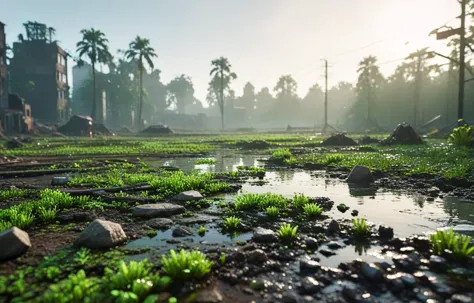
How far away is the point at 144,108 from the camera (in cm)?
9662

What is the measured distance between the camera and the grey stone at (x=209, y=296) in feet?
9.96

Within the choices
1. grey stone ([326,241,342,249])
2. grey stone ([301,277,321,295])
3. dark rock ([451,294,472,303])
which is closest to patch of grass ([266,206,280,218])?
grey stone ([326,241,342,249])

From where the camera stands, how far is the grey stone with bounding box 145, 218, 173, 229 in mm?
5326

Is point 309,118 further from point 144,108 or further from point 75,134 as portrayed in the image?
point 75,134

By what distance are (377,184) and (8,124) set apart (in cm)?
4629

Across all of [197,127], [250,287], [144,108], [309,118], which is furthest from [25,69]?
[309,118]

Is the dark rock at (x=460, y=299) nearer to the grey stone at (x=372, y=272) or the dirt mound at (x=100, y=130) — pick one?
the grey stone at (x=372, y=272)

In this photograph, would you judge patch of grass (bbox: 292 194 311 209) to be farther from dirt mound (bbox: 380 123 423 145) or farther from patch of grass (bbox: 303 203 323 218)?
dirt mound (bbox: 380 123 423 145)

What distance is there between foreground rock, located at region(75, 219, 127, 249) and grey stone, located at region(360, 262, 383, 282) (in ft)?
10.8

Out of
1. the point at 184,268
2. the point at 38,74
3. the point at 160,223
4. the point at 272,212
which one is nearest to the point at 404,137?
the point at 272,212

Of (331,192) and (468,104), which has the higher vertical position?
(468,104)

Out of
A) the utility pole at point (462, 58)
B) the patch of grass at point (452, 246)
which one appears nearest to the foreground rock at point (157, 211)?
the patch of grass at point (452, 246)

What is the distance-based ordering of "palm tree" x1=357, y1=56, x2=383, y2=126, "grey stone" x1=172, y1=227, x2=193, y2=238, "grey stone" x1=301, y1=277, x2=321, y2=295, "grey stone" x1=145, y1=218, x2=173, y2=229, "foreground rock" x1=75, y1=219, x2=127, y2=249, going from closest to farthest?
"grey stone" x1=301, y1=277, x2=321, y2=295 < "foreground rock" x1=75, y1=219, x2=127, y2=249 < "grey stone" x1=172, y1=227, x2=193, y2=238 < "grey stone" x1=145, y1=218, x2=173, y2=229 < "palm tree" x1=357, y1=56, x2=383, y2=126

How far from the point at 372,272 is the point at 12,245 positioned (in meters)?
4.46
